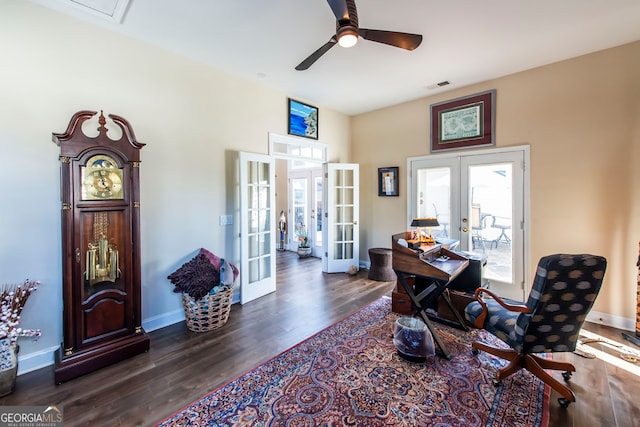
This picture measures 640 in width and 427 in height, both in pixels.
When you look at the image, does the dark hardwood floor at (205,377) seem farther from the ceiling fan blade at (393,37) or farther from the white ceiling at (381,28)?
the white ceiling at (381,28)

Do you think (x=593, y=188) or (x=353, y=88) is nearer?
(x=593, y=188)

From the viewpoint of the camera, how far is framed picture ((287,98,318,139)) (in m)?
4.41

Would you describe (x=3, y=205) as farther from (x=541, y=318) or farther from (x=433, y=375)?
(x=541, y=318)

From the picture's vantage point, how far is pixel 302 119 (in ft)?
15.1

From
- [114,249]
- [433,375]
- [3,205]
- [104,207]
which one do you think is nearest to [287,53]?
[104,207]

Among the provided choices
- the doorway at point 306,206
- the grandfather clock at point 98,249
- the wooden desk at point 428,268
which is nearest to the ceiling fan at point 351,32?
the wooden desk at point 428,268

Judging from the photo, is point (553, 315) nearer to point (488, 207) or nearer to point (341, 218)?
point (488, 207)

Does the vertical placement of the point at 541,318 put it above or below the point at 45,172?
below

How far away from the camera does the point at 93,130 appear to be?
2.55 meters

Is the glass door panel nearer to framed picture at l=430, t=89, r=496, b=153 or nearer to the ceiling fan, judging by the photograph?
framed picture at l=430, t=89, r=496, b=153

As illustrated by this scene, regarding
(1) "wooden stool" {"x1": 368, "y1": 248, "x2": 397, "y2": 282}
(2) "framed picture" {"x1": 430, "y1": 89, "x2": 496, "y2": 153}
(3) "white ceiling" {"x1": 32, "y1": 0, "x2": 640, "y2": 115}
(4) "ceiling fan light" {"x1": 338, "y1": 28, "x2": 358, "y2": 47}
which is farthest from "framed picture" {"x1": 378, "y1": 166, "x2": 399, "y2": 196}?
(4) "ceiling fan light" {"x1": 338, "y1": 28, "x2": 358, "y2": 47}

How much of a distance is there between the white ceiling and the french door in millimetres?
1206

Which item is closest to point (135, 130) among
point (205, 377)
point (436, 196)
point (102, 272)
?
point (102, 272)

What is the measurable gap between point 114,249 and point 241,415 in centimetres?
184
